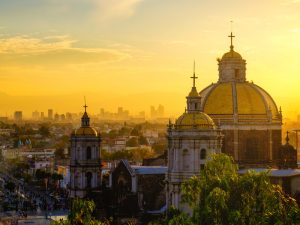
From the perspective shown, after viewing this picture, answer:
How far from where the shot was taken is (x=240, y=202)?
29906mm

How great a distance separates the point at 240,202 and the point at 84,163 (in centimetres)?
3244

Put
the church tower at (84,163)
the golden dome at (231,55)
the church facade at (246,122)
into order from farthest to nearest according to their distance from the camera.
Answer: the church tower at (84,163) < the golden dome at (231,55) < the church facade at (246,122)

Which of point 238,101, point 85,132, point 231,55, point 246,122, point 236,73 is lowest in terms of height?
point 85,132

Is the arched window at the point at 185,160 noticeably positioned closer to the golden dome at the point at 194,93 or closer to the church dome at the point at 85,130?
the golden dome at the point at 194,93

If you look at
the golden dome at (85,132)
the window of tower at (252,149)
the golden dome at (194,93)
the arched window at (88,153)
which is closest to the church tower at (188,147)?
the golden dome at (194,93)

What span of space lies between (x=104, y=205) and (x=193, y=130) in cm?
1228

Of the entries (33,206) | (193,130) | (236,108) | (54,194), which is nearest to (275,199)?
(193,130)

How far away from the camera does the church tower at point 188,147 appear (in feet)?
146

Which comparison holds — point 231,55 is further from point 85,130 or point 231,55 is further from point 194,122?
point 85,130

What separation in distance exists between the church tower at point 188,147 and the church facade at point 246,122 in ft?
17.7

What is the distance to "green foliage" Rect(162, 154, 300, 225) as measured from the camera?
28547mm

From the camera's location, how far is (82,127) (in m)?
62.5

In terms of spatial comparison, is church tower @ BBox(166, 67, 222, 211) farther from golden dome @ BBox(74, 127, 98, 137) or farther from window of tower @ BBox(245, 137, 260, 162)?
golden dome @ BBox(74, 127, 98, 137)

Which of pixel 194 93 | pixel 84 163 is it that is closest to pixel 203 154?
pixel 194 93
